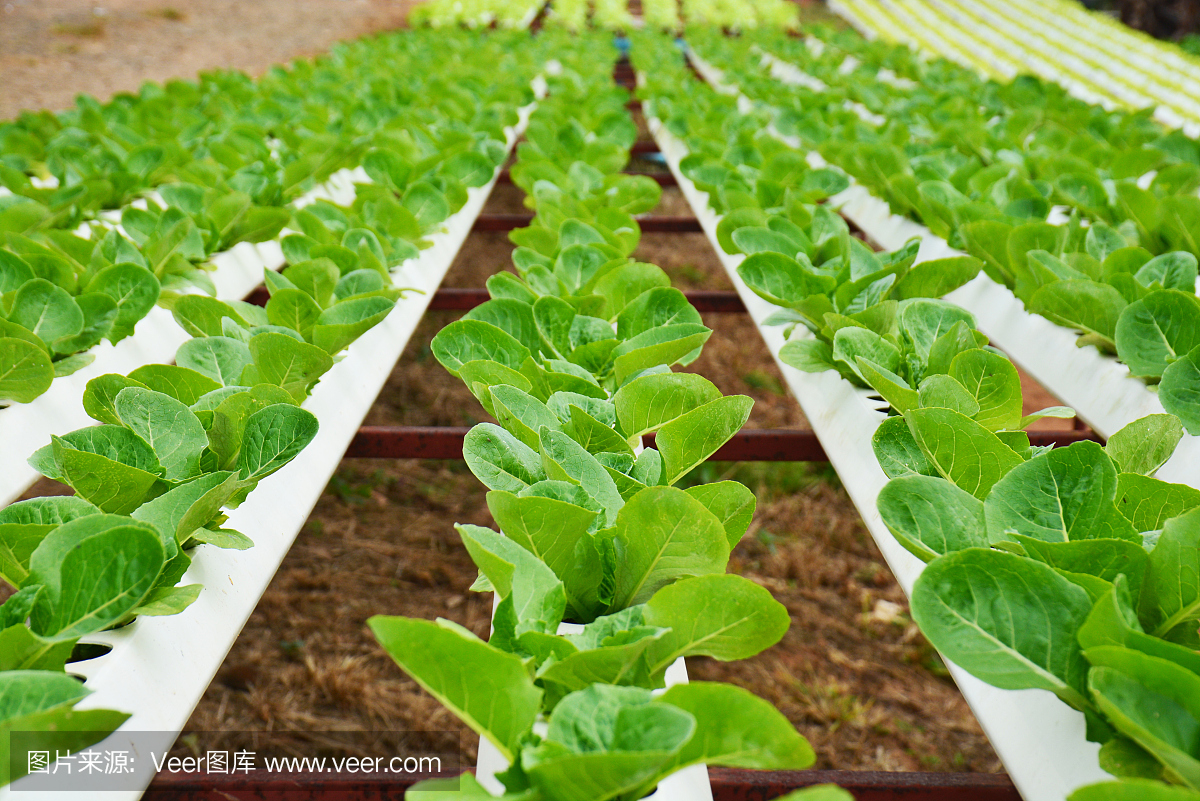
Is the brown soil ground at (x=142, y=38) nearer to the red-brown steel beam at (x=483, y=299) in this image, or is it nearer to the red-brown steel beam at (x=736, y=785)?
the red-brown steel beam at (x=483, y=299)

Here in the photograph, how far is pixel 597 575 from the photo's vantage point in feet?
2.86

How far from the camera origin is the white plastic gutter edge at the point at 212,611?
80 centimetres

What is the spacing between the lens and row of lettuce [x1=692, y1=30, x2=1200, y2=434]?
132 centimetres

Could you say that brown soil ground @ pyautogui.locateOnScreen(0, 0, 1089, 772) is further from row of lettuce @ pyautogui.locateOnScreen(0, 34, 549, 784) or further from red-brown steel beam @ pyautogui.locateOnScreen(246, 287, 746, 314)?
row of lettuce @ pyautogui.locateOnScreen(0, 34, 549, 784)

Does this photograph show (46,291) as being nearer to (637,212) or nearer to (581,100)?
(637,212)

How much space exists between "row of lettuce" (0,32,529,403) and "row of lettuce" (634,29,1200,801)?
1.00 metres

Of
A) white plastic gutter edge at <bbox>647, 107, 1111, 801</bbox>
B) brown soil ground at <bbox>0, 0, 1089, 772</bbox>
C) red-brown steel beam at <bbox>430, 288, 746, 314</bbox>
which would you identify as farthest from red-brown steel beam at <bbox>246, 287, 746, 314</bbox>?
brown soil ground at <bbox>0, 0, 1089, 772</bbox>

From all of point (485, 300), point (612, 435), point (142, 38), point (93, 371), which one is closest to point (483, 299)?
point (485, 300)

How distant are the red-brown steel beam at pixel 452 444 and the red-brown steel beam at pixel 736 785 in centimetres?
66

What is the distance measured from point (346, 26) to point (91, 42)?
2.89 meters

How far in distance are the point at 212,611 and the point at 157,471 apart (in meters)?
0.17

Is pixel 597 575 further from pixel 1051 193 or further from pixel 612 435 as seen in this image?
pixel 1051 193

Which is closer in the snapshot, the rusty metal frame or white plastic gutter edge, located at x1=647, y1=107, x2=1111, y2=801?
white plastic gutter edge, located at x1=647, y1=107, x2=1111, y2=801

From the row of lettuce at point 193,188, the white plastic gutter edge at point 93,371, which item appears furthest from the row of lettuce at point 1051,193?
the white plastic gutter edge at point 93,371
